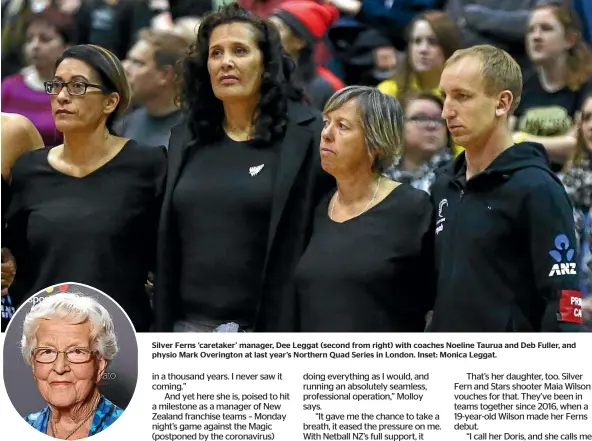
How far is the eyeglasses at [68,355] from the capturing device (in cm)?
319

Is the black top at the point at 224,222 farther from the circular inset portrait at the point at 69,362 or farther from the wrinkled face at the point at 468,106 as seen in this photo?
the wrinkled face at the point at 468,106

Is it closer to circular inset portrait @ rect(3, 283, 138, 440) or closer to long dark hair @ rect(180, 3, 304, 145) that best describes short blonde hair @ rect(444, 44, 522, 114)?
long dark hair @ rect(180, 3, 304, 145)

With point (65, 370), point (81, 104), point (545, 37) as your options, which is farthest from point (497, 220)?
point (65, 370)

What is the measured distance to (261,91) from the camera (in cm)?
302

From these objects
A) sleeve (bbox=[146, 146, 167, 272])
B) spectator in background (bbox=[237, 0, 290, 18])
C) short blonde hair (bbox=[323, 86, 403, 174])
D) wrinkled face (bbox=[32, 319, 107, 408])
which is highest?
spectator in background (bbox=[237, 0, 290, 18])

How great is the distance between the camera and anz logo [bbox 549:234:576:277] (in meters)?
2.75

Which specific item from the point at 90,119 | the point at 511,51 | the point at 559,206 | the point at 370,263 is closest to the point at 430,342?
the point at 370,263

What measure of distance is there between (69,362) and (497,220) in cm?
126

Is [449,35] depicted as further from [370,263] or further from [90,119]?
[90,119]

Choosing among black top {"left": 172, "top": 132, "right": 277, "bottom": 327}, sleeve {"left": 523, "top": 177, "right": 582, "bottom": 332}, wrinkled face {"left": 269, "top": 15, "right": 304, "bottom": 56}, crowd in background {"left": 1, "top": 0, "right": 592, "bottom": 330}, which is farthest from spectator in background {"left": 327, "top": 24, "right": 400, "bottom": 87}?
sleeve {"left": 523, "top": 177, "right": 582, "bottom": 332}

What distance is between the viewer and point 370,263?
290cm

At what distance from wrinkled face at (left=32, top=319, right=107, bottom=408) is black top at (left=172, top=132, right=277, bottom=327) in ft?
1.25

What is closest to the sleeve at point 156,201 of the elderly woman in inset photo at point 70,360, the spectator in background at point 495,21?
the elderly woman in inset photo at point 70,360

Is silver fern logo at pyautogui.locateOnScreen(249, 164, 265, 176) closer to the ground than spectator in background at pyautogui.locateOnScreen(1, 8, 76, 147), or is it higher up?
closer to the ground
